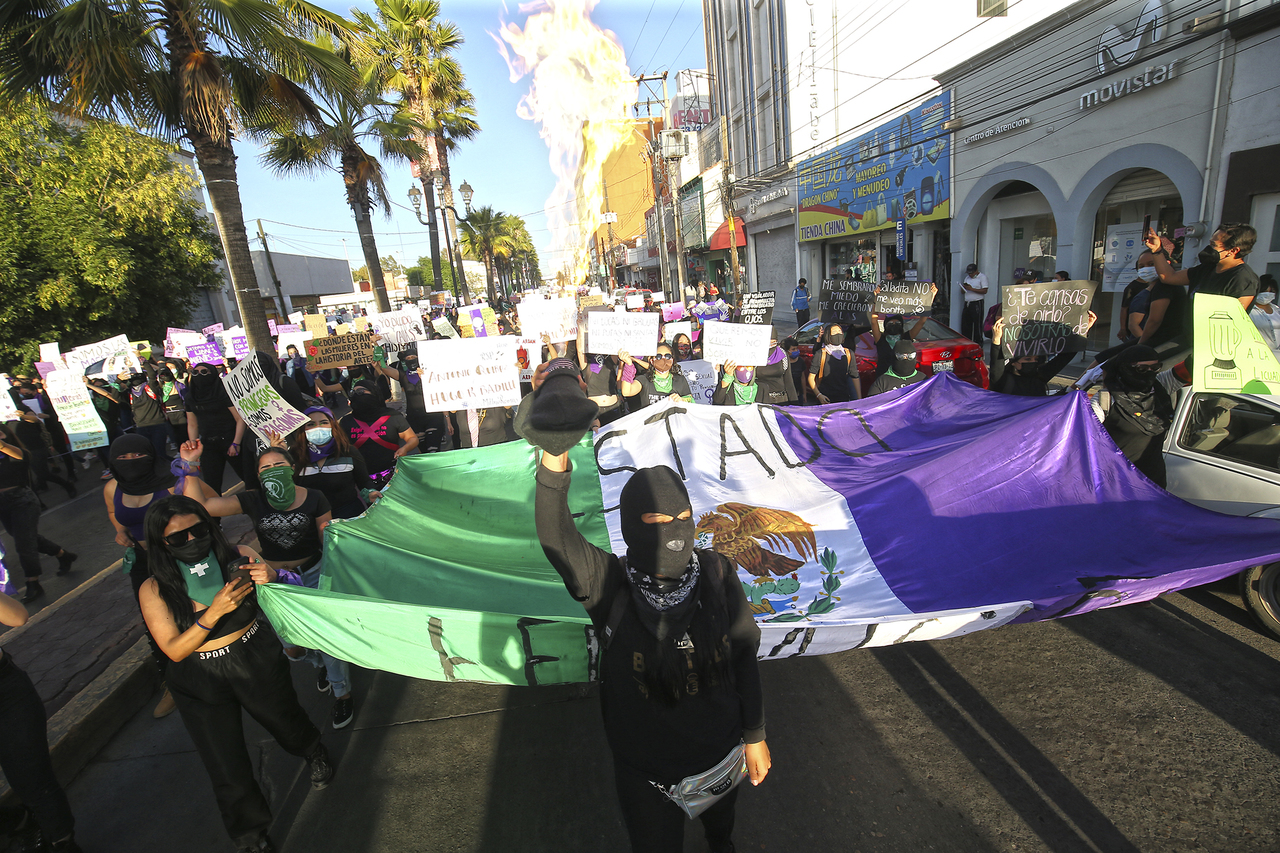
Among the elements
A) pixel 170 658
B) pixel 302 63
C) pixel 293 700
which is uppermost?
pixel 302 63

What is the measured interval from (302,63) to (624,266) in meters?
65.8

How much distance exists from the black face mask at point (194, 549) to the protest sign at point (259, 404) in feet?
7.97

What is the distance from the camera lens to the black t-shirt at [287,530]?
4.04m

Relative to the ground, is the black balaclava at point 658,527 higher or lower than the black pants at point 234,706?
higher

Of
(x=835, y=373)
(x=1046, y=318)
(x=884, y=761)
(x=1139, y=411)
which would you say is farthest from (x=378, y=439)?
(x=1046, y=318)

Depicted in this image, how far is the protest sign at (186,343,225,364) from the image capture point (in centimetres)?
1302

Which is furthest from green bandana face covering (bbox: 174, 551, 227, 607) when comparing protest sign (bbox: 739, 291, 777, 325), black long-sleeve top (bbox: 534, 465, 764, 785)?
protest sign (bbox: 739, 291, 777, 325)

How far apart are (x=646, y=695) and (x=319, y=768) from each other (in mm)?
2508

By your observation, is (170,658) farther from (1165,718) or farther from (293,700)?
(1165,718)

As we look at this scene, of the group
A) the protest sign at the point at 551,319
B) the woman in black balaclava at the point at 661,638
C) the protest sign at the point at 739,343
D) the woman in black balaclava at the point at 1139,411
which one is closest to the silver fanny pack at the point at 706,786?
the woman in black balaclava at the point at 661,638

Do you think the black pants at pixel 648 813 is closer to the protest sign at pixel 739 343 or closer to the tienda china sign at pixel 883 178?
the protest sign at pixel 739 343

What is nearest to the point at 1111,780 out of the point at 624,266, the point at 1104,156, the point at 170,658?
the point at 170,658

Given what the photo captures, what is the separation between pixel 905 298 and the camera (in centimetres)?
959

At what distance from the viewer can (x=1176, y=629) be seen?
4.20 metres
